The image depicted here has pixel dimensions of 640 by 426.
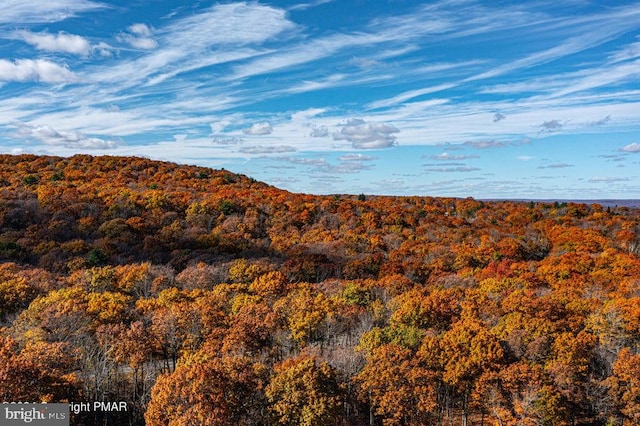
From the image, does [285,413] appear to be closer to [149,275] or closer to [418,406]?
[418,406]

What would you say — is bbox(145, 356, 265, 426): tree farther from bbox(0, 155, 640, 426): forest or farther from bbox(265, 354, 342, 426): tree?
bbox(265, 354, 342, 426): tree

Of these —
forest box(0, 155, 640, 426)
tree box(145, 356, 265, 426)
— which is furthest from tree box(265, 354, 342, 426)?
tree box(145, 356, 265, 426)

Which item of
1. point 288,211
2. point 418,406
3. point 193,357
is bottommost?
point 418,406

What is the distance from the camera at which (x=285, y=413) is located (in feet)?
81.0

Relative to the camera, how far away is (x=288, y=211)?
92.1m

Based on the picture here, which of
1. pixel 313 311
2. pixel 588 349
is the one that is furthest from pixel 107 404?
pixel 588 349

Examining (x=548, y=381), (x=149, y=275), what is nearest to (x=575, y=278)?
(x=548, y=381)

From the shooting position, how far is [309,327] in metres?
36.5

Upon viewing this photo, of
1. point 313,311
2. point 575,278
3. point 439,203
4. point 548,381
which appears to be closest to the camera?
point 548,381

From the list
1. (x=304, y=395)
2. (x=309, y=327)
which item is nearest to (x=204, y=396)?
(x=304, y=395)

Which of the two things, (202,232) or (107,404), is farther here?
(202,232)

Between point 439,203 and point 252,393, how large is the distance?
112 m

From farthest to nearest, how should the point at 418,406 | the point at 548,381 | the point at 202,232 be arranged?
the point at 202,232
the point at 548,381
the point at 418,406

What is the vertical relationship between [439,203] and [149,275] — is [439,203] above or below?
above
